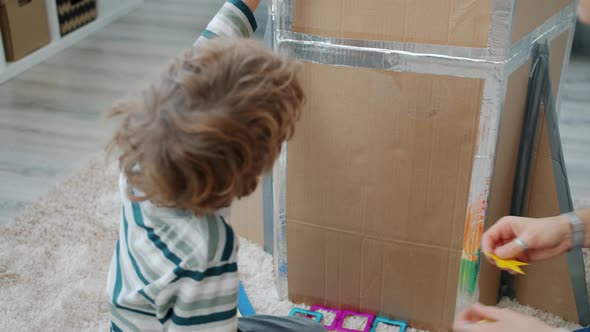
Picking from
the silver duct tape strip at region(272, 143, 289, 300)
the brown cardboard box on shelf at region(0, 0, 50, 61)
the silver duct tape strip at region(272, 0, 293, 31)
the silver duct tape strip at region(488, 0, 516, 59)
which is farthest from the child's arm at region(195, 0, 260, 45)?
the brown cardboard box on shelf at region(0, 0, 50, 61)

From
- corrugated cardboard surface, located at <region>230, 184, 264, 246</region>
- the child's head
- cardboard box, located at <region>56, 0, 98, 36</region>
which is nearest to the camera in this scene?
the child's head

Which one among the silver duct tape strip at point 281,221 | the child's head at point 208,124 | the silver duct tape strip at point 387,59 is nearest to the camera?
the child's head at point 208,124

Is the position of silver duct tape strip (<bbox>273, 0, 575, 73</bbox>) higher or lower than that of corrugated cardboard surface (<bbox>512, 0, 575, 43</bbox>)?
lower

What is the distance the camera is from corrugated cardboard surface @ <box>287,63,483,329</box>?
3.65 ft

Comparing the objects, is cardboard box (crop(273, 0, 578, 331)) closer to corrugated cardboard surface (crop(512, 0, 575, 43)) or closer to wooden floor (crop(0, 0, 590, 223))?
corrugated cardboard surface (crop(512, 0, 575, 43))

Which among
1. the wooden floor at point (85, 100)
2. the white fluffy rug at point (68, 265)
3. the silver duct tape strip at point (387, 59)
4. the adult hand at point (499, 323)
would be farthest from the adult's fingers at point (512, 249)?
the wooden floor at point (85, 100)

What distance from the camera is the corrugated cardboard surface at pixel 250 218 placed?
60.4 inches

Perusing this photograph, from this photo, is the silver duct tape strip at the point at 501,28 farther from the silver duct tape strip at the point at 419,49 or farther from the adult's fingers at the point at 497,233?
the adult's fingers at the point at 497,233

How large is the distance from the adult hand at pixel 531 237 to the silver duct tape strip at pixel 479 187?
149 mm

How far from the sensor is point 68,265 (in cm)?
152

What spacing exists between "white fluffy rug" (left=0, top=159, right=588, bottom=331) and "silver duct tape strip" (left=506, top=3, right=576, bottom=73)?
54 cm

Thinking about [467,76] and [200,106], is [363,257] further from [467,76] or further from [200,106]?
[200,106]

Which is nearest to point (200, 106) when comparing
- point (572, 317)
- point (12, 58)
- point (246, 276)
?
point (246, 276)

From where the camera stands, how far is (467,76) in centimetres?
106
